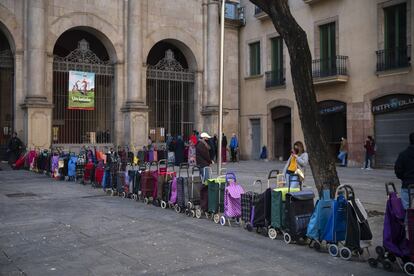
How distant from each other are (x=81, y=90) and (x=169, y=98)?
5734 millimetres

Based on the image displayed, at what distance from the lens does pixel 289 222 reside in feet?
26.7

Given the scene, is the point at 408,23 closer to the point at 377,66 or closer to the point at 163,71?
the point at 377,66

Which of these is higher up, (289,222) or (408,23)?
(408,23)

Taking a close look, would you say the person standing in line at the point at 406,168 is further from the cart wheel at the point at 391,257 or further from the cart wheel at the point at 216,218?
the cart wheel at the point at 216,218

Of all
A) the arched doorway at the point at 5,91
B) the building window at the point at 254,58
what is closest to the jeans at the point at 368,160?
the building window at the point at 254,58

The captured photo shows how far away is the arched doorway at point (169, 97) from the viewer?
2883 cm

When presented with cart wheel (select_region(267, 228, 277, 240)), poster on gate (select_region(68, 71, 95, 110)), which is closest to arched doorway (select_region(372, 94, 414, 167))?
poster on gate (select_region(68, 71, 95, 110))

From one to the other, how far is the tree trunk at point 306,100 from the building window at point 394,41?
45.0ft

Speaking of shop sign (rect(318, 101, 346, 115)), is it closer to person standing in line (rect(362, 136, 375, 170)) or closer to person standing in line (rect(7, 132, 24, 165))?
person standing in line (rect(362, 136, 375, 170))

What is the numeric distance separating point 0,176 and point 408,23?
1845 cm

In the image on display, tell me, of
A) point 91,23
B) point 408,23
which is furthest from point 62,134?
point 408,23

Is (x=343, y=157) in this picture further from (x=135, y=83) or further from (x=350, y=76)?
(x=135, y=83)

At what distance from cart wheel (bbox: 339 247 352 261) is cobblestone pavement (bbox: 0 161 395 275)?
0.38 ft

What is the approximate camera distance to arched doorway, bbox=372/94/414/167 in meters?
22.1
